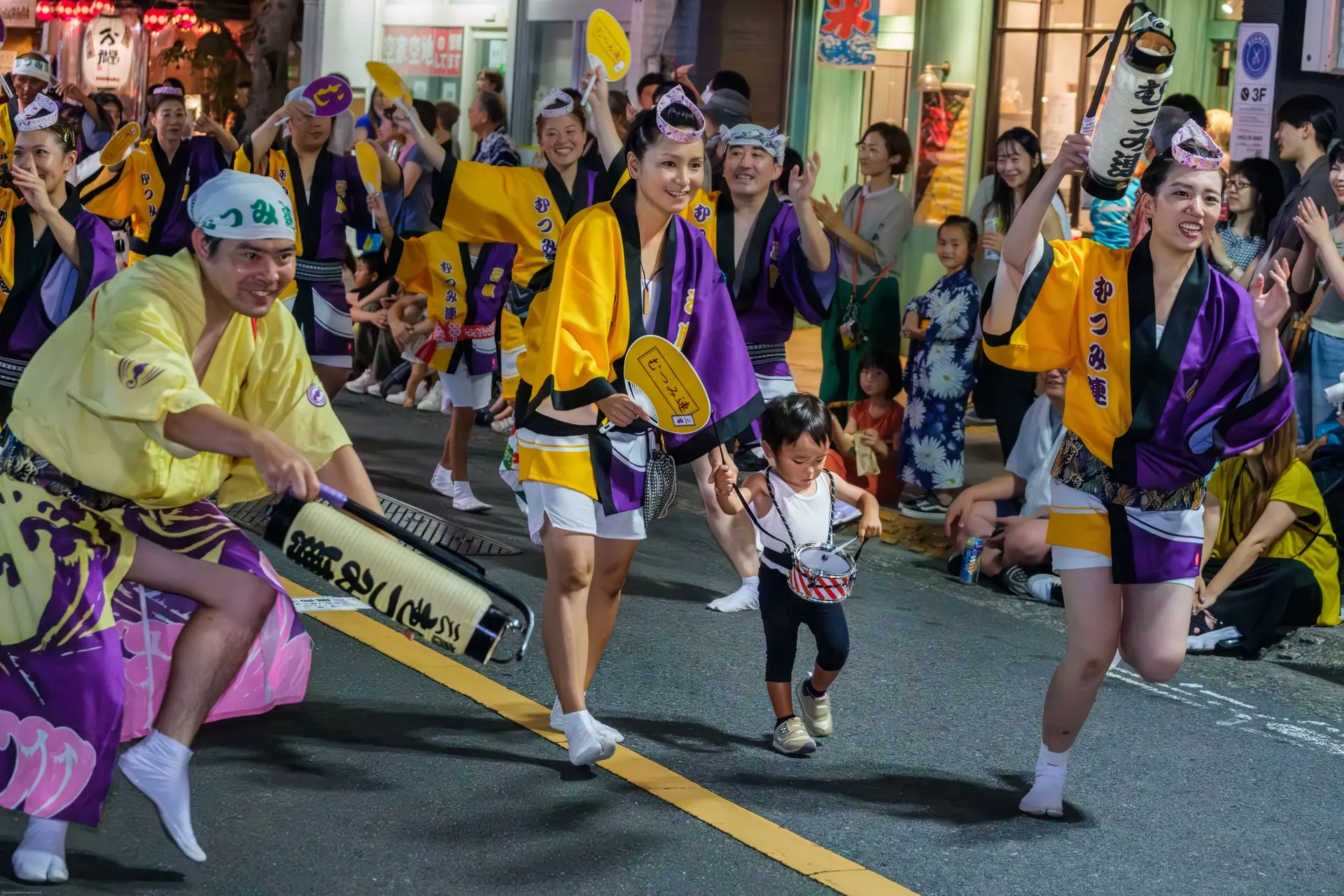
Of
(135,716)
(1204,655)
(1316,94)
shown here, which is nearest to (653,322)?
(135,716)

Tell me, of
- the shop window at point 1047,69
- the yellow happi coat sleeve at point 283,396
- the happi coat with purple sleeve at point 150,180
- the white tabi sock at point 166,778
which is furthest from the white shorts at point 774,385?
the shop window at point 1047,69

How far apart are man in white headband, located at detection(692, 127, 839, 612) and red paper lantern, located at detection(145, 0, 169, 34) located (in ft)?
58.6

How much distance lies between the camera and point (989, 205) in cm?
872

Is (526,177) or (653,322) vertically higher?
(526,177)

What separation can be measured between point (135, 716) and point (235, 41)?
796 inches

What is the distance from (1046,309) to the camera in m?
4.51

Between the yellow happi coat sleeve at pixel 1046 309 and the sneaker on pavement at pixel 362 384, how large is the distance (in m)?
7.82

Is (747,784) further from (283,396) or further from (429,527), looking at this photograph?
(429,527)

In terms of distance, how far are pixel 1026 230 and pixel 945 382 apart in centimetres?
414

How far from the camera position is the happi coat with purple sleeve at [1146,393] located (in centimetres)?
438

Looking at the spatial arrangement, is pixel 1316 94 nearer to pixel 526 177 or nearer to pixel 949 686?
pixel 526 177

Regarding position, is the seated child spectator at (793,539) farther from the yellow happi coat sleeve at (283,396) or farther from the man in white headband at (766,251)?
the man in white headband at (766,251)

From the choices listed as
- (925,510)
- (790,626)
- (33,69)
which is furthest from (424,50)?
(790,626)

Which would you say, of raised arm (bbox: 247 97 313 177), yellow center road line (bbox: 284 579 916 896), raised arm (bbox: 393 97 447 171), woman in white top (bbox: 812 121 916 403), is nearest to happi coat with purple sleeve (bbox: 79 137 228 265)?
raised arm (bbox: 247 97 313 177)
